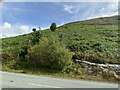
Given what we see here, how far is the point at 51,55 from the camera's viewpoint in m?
23.2

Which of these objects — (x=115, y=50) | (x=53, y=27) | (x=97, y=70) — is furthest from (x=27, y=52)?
(x=53, y=27)

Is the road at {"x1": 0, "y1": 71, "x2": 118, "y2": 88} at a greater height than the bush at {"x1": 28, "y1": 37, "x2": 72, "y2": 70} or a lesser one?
lesser

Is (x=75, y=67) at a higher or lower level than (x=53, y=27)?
lower

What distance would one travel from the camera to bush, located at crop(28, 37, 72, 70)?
23156 millimetres

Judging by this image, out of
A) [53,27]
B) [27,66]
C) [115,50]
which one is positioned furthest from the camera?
[53,27]

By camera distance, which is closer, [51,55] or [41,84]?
[41,84]

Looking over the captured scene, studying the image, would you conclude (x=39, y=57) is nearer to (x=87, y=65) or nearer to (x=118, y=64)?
(x=87, y=65)

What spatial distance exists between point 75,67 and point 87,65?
1.38 metres

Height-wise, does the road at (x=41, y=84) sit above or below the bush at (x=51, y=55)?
below

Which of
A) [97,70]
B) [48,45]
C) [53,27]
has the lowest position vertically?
[97,70]

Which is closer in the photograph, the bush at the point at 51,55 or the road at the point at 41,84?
the road at the point at 41,84

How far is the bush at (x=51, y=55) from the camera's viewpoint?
76.0 ft

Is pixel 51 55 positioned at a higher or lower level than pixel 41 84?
higher

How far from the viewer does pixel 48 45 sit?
2395 centimetres
